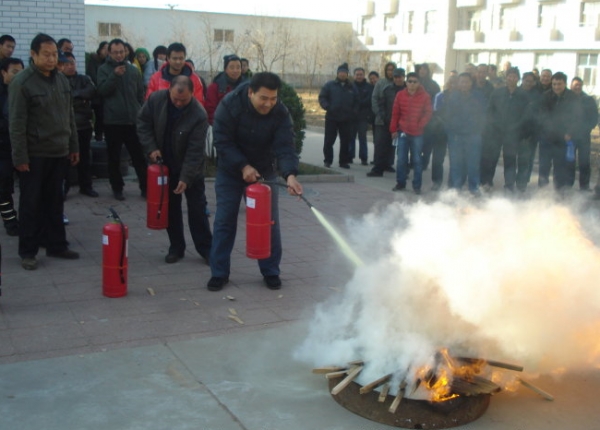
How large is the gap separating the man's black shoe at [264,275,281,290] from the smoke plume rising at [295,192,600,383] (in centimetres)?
172

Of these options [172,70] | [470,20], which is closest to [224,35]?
[470,20]

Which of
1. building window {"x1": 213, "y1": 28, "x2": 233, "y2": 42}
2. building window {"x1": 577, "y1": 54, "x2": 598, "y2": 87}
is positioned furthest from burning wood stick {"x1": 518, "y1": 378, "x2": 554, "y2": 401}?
building window {"x1": 213, "y1": 28, "x2": 233, "y2": 42}

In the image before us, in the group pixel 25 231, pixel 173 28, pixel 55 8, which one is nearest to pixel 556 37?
pixel 173 28

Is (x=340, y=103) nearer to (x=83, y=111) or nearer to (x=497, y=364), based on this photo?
(x=83, y=111)

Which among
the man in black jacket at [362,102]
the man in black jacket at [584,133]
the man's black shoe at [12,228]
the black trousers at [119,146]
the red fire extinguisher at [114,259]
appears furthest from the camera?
the man in black jacket at [362,102]

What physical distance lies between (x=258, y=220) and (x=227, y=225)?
0.47 meters

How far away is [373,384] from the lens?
3.86 meters

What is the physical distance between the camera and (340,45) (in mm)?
55719

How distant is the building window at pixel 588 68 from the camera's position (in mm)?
40125

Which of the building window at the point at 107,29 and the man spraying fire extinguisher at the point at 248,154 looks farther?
the building window at the point at 107,29

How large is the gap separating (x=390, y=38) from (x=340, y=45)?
420 centimetres

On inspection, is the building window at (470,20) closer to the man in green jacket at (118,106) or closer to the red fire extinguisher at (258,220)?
the man in green jacket at (118,106)

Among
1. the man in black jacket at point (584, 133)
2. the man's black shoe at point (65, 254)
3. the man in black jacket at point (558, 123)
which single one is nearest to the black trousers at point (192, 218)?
the man's black shoe at point (65, 254)

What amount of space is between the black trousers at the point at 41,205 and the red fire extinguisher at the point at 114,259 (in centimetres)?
107
